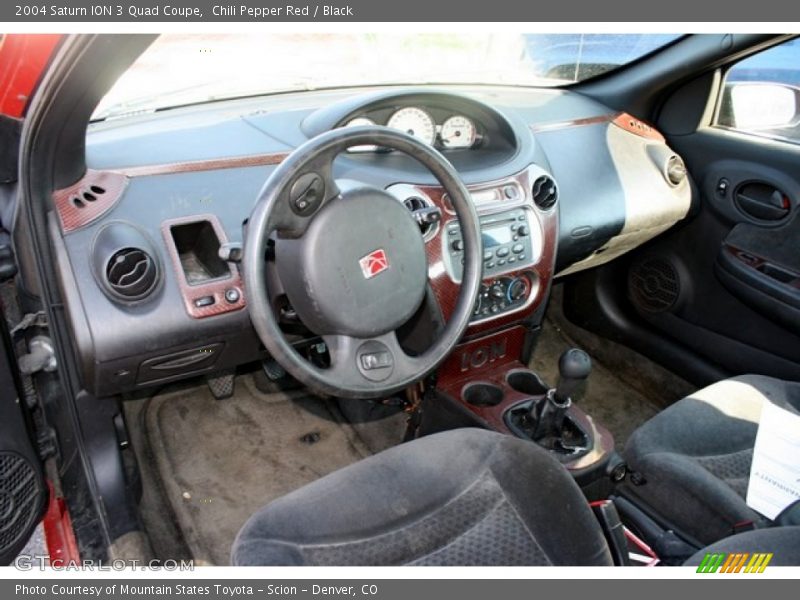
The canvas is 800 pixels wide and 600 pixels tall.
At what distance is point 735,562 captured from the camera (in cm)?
125

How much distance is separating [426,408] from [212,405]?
802 millimetres

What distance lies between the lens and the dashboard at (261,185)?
1.66 m

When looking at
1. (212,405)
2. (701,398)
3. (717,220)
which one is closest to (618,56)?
(717,220)

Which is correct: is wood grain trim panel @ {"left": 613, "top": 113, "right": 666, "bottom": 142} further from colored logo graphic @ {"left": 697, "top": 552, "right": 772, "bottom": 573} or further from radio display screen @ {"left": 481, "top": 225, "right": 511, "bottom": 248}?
colored logo graphic @ {"left": 697, "top": 552, "right": 772, "bottom": 573}

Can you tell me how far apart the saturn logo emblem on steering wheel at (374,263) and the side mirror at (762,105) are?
174cm

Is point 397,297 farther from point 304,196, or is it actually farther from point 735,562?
point 735,562

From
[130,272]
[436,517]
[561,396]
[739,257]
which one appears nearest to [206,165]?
[130,272]

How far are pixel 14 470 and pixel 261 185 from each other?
1.00 m

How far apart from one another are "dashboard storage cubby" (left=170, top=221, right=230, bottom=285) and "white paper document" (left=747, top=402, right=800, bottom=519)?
141 cm

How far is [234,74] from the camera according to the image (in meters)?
2.19

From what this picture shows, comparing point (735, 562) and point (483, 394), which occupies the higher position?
point (735, 562)

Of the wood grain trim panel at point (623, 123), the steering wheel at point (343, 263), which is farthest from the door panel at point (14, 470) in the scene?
the wood grain trim panel at point (623, 123)

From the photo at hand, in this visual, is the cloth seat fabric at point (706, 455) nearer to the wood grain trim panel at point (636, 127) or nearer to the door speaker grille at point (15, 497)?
the wood grain trim panel at point (636, 127)
